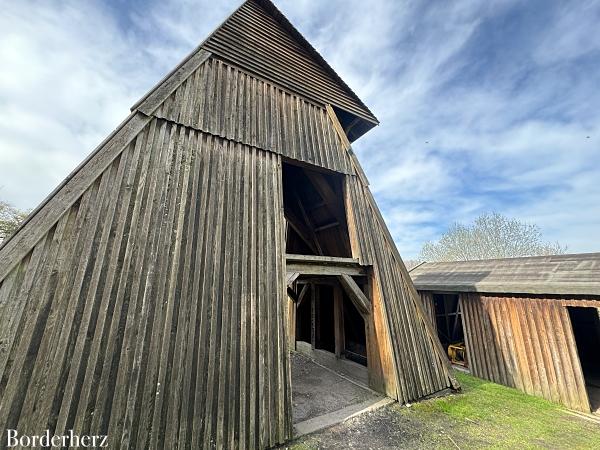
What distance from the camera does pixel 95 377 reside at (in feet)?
8.98

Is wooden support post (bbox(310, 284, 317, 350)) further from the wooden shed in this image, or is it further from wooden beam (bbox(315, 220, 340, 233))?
the wooden shed

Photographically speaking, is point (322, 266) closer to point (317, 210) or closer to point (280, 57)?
point (317, 210)

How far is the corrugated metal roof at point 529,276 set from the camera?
5.77m

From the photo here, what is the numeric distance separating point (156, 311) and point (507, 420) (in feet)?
21.3

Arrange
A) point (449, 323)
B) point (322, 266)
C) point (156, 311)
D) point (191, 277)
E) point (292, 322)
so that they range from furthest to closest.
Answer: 1. point (449, 323)
2. point (292, 322)
3. point (322, 266)
4. point (191, 277)
5. point (156, 311)

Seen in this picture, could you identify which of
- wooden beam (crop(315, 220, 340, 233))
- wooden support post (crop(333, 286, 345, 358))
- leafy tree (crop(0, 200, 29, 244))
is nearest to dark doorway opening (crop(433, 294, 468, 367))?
wooden support post (crop(333, 286, 345, 358))

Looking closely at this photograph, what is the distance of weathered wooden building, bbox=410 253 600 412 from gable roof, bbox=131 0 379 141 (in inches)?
251

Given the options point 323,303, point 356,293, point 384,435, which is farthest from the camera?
point 323,303

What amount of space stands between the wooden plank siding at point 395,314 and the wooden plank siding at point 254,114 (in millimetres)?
1255

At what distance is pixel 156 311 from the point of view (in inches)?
128

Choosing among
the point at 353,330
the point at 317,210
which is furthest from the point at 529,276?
the point at 317,210

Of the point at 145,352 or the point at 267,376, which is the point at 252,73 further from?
the point at 267,376

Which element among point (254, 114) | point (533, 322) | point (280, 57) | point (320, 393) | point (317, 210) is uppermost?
point (280, 57)

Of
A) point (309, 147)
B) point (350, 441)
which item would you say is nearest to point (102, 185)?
point (309, 147)
